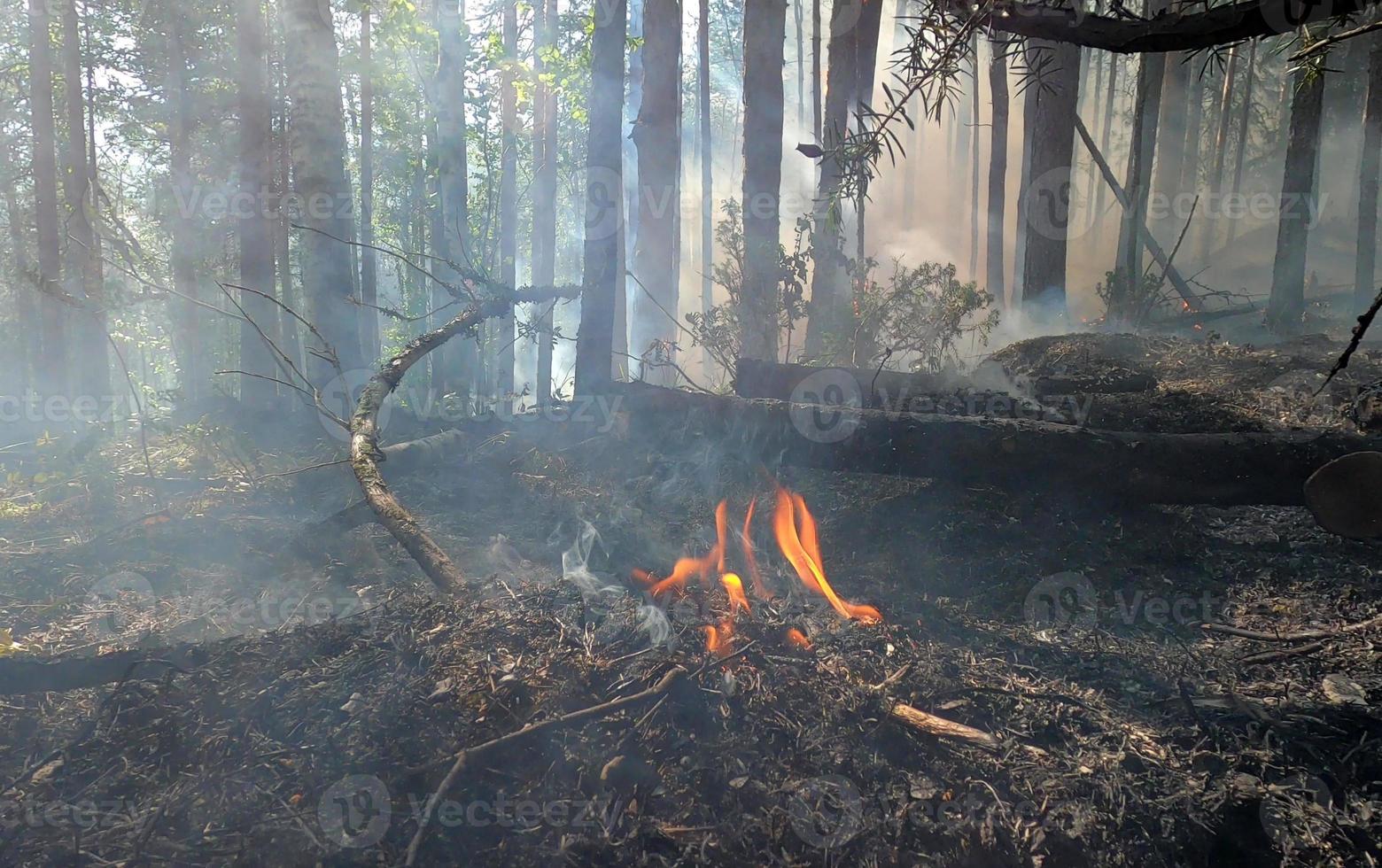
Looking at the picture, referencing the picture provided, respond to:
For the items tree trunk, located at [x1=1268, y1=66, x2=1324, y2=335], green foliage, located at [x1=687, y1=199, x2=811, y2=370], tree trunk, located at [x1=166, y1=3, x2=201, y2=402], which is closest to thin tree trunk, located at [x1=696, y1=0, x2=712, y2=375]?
green foliage, located at [x1=687, y1=199, x2=811, y2=370]

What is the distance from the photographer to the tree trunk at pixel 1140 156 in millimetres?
12617

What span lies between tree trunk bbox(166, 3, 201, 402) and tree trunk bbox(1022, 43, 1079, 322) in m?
13.9

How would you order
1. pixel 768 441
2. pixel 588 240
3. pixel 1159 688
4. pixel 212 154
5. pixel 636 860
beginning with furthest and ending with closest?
pixel 212 154 → pixel 588 240 → pixel 768 441 → pixel 1159 688 → pixel 636 860

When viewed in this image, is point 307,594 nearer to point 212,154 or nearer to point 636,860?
point 636,860

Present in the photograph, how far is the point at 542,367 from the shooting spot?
51.5 feet

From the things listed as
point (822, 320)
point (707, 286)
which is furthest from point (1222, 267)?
point (822, 320)

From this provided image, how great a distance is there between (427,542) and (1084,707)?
141 inches

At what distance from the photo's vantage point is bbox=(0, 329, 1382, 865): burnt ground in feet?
9.37

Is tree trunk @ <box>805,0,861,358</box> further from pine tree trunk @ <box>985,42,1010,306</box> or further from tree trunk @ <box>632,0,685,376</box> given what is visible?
pine tree trunk @ <box>985,42,1010,306</box>

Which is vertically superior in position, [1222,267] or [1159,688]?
[1222,267]

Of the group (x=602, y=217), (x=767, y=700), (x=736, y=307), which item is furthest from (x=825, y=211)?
(x=767, y=700)

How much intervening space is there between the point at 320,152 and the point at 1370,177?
16.3 meters

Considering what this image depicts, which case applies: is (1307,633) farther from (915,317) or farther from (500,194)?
(500,194)

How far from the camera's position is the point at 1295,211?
1146cm
